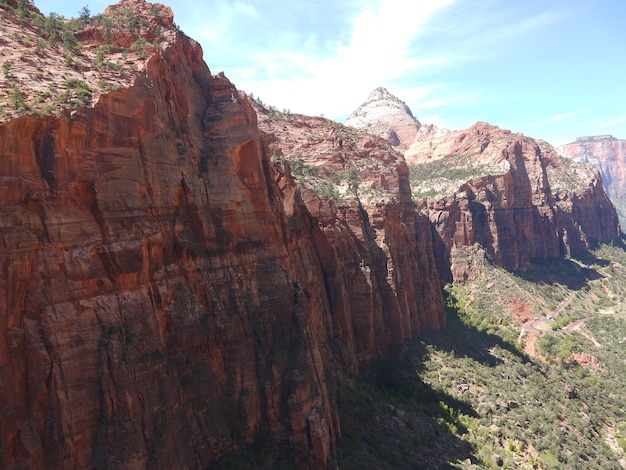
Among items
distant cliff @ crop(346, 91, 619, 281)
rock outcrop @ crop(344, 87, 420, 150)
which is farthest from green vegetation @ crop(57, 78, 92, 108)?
rock outcrop @ crop(344, 87, 420, 150)

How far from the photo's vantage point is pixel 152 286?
73.9ft

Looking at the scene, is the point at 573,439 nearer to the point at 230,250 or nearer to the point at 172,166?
the point at 230,250

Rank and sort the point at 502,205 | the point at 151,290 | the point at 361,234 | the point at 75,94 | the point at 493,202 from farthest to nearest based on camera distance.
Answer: the point at 502,205 < the point at 493,202 < the point at 361,234 < the point at 151,290 < the point at 75,94

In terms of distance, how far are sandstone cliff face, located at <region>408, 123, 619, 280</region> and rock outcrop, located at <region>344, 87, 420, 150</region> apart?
2257 cm

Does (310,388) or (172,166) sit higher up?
(172,166)

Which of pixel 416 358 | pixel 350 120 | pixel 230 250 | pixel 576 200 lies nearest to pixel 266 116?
pixel 416 358

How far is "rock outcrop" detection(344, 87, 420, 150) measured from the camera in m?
161

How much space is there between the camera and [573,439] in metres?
45.1

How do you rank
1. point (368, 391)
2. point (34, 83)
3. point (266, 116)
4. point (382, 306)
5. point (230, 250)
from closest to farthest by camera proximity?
1. point (34, 83)
2. point (230, 250)
3. point (368, 391)
4. point (382, 306)
5. point (266, 116)

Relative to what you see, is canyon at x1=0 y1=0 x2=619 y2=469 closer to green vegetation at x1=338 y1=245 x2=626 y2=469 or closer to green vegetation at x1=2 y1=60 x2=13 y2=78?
green vegetation at x1=2 y1=60 x2=13 y2=78

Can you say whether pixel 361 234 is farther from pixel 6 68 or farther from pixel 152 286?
pixel 6 68

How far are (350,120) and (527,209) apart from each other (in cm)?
9870

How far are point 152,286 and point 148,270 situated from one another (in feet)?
2.83

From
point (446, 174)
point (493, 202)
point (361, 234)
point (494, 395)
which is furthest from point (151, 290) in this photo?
point (446, 174)
